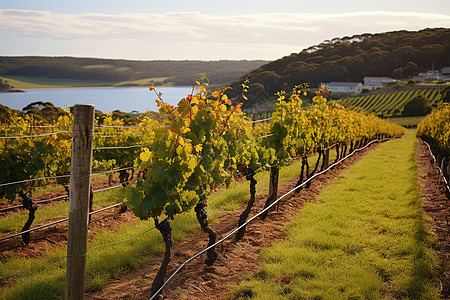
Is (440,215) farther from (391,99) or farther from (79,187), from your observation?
(391,99)

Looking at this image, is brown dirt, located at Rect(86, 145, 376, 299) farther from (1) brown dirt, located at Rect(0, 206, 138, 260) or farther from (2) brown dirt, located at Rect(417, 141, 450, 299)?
(2) brown dirt, located at Rect(417, 141, 450, 299)

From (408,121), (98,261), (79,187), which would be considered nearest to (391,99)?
(408,121)

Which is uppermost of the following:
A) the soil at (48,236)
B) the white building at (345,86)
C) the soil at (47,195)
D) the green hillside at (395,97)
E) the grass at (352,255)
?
the white building at (345,86)

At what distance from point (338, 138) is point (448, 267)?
731 centimetres

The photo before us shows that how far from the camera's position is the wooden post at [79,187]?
2.79 m

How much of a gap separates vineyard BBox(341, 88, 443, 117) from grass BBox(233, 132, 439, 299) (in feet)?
226

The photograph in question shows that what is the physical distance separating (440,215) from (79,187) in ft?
22.7

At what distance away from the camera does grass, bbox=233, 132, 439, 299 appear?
414 cm

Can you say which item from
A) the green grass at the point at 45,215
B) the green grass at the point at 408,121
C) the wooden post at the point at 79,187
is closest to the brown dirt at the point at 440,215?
the wooden post at the point at 79,187

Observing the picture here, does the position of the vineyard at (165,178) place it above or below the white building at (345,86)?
below

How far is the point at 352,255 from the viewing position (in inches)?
199

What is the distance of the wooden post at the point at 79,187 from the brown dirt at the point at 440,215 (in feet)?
13.1

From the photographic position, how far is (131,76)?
4016 inches

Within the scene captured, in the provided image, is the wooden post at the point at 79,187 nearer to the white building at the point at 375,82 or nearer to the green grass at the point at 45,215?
the green grass at the point at 45,215
